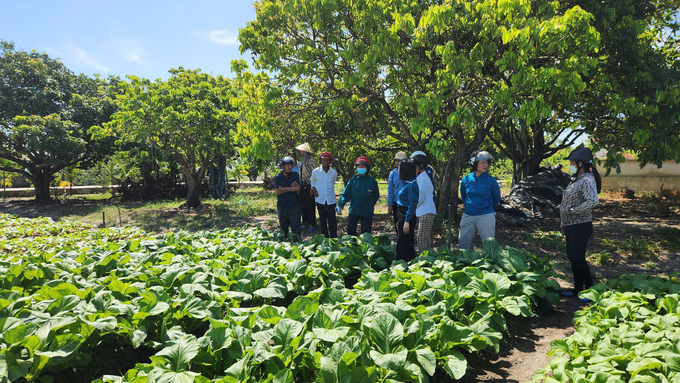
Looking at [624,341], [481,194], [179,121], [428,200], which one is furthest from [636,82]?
[179,121]

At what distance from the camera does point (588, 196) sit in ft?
14.8

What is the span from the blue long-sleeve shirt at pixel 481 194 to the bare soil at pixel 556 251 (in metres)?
0.83

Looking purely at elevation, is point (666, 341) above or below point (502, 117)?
below

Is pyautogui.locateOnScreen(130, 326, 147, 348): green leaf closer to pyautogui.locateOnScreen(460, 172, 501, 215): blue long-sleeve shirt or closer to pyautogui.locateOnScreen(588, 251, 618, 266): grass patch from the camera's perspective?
pyautogui.locateOnScreen(460, 172, 501, 215): blue long-sleeve shirt

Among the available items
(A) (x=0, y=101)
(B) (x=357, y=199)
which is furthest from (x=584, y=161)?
(A) (x=0, y=101)

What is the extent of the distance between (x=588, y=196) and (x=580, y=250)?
689 millimetres

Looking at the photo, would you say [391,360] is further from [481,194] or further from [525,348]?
[481,194]

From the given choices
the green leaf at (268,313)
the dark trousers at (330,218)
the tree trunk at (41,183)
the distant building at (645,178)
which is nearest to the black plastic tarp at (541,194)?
the dark trousers at (330,218)

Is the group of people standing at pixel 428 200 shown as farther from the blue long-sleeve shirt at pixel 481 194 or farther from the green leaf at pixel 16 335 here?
the green leaf at pixel 16 335

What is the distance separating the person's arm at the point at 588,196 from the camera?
4.48 meters

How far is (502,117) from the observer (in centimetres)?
1026

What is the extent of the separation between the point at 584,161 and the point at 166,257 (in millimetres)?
5274

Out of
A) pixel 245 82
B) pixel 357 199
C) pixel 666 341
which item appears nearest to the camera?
pixel 666 341

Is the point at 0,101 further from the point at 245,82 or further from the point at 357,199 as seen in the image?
the point at 357,199
